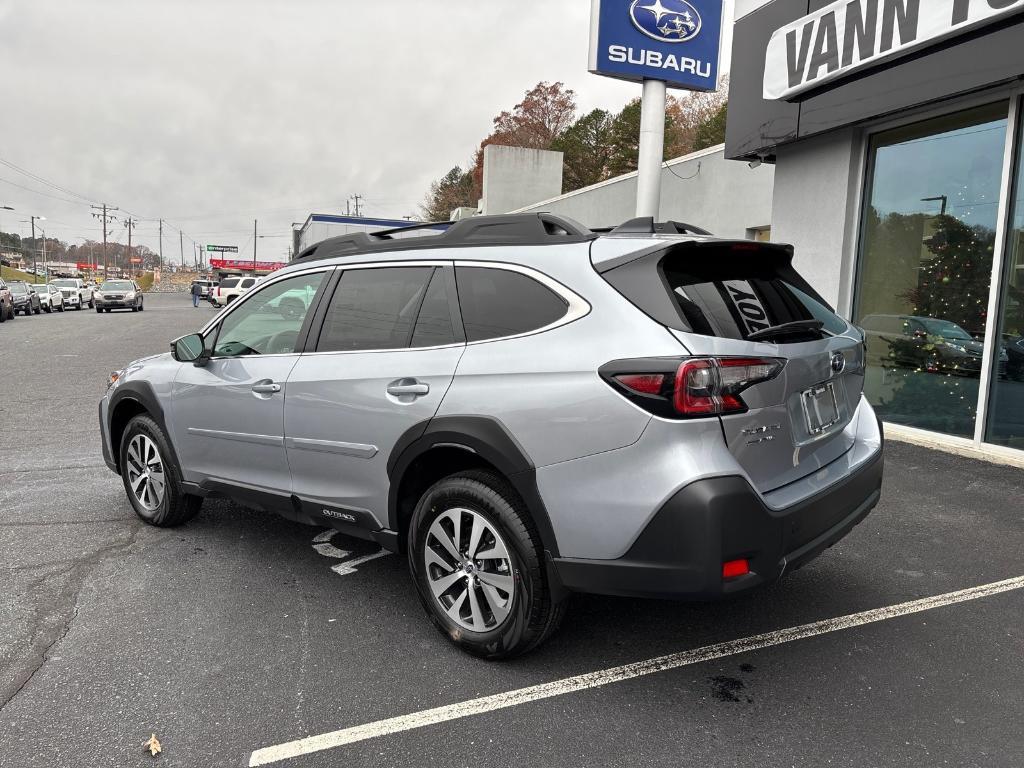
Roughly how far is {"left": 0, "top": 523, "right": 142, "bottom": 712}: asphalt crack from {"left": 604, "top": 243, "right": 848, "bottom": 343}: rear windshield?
284 cm

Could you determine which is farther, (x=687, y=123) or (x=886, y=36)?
(x=687, y=123)

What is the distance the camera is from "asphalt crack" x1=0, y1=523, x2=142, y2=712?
9.75 ft

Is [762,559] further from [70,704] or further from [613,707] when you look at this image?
[70,704]

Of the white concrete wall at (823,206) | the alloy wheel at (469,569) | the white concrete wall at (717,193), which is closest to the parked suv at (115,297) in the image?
the white concrete wall at (717,193)

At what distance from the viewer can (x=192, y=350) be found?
4.33m

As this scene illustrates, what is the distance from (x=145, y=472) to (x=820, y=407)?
408 cm

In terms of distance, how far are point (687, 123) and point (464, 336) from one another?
4683 cm

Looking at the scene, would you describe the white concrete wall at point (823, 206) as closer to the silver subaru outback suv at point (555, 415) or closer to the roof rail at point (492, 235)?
the silver subaru outback suv at point (555, 415)

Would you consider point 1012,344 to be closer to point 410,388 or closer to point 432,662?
point 410,388

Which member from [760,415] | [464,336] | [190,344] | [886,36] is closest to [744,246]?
[760,415]

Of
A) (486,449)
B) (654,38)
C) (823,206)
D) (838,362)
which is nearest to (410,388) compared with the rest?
(486,449)

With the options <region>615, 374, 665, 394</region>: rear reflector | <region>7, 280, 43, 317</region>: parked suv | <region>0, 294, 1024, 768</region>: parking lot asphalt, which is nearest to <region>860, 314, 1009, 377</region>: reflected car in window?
<region>0, 294, 1024, 768</region>: parking lot asphalt

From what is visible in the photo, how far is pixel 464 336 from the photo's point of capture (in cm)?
315

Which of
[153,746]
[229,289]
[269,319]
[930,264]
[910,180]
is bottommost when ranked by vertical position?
[153,746]
